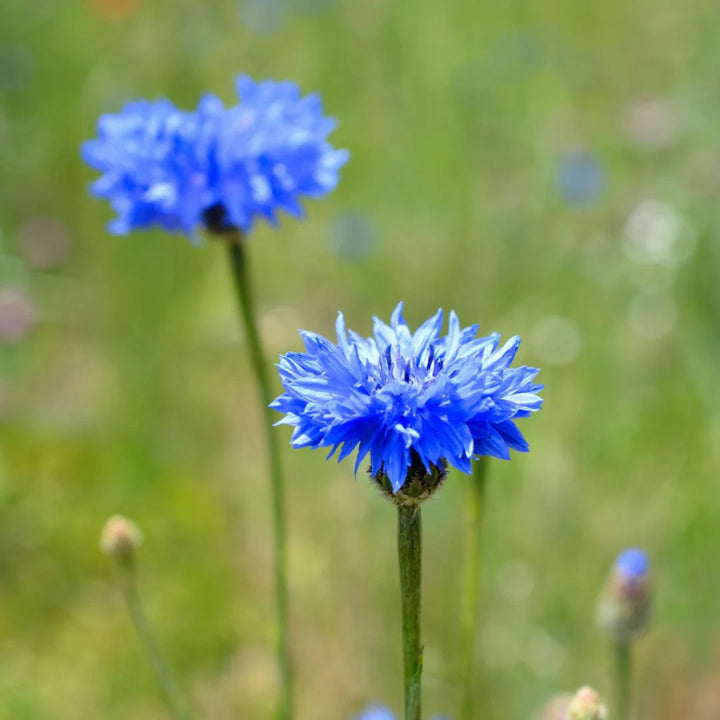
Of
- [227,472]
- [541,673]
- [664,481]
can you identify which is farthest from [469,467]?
[227,472]

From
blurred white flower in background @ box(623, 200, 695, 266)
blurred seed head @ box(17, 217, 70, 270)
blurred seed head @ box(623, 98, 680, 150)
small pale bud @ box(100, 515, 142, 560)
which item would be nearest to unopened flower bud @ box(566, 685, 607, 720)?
small pale bud @ box(100, 515, 142, 560)

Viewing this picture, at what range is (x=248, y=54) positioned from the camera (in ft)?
12.3

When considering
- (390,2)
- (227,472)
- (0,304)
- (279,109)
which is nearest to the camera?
(279,109)

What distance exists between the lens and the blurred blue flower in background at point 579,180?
2.86 metres

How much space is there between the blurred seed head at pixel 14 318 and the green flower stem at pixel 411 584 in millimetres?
2244

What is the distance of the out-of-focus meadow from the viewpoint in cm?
188

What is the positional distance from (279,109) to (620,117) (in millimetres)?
2198

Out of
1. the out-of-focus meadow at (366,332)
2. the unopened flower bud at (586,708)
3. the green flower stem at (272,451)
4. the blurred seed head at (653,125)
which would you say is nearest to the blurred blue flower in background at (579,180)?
the out-of-focus meadow at (366,332)

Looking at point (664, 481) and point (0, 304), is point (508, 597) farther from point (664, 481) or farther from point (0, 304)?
point (0, 304)

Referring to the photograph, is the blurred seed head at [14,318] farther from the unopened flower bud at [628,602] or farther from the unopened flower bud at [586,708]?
the unopened flower bud at [586,708]

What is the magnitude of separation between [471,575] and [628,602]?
0.26 metres

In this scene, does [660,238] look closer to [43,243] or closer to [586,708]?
[586,708]

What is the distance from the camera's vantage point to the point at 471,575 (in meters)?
1.00

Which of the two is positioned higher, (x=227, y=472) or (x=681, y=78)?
(x=681, y=78)
